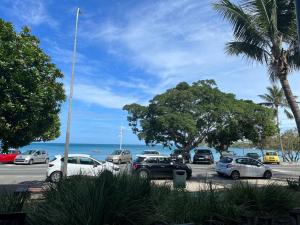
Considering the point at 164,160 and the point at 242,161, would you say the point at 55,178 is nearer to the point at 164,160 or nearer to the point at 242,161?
the point at 164,160

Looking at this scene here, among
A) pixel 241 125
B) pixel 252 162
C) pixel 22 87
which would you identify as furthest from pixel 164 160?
pixel 241 125

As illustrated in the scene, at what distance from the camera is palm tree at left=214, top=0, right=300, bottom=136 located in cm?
1448

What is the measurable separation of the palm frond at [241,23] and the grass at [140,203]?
9161 millimetres

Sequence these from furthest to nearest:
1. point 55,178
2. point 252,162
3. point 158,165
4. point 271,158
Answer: point 271,158 < point 252,162 < point 158,165 < point 55,178

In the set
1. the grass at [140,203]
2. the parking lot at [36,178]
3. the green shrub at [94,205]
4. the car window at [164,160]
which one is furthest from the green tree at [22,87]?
the car window at [164,160]

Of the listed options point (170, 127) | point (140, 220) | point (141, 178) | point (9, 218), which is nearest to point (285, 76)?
point (141, 178)

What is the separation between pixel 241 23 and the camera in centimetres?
1525

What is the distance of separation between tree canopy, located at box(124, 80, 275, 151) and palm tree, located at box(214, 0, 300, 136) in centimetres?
2170

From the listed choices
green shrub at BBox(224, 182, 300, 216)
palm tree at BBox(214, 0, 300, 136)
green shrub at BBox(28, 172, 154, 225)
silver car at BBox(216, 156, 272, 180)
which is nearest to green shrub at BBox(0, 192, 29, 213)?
green shrub at BBox(28, 172, 154, 225)

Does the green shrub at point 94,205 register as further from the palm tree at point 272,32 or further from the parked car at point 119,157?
the parked car at point 119,157

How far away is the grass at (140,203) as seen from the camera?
509cm

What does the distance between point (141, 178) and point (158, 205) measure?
0.87m

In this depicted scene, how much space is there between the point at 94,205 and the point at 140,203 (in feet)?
3.47

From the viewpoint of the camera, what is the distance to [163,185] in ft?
26.8
